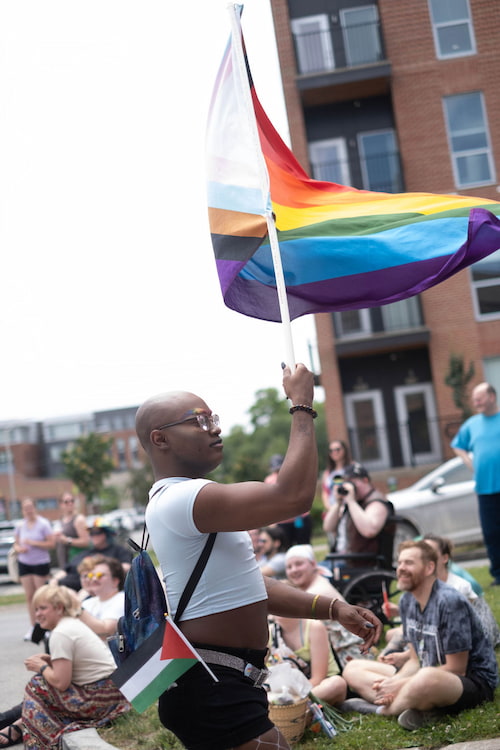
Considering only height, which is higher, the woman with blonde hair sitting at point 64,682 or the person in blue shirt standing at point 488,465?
the person in blue shirt standing at point 488,465

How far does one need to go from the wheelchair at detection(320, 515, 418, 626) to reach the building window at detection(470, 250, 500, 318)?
15.4 metres

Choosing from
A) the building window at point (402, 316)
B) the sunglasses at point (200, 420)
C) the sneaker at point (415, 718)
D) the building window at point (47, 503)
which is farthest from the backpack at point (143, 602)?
the building window at point (47, 503)

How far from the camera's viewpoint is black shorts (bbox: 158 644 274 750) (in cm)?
299

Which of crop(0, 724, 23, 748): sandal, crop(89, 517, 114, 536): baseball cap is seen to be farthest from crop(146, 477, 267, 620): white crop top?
crop(89, 517, 114, 536): baseball cap

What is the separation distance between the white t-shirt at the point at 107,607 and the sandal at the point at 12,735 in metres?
1.19

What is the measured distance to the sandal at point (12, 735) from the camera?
21.5ft

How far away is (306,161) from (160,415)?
20.4 metres

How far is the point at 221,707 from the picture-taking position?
3.01 metres

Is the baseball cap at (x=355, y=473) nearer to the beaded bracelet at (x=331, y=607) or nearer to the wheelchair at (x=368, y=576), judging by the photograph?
the wheelchair at (x=368, y=576)

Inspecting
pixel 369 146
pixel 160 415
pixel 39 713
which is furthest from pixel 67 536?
pixel 369 146

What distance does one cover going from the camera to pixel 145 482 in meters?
58.8

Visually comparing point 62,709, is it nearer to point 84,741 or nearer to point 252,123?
point 84,741

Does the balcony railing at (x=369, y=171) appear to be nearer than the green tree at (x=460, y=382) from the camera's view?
No

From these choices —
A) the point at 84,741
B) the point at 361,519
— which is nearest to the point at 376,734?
the point at 84,741
